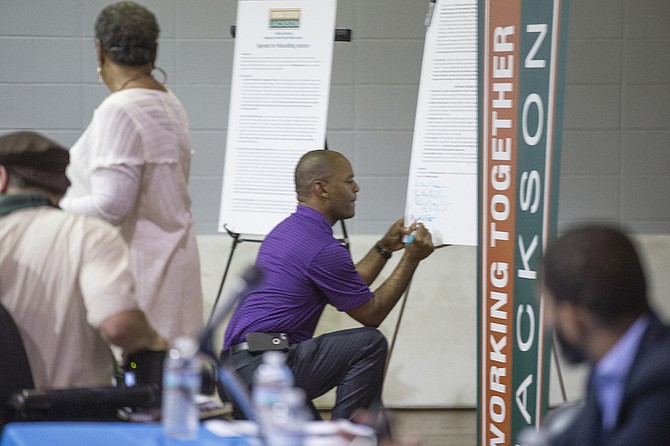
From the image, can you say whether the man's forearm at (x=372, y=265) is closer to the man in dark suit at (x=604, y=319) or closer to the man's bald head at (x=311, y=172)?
the man's bald head at (x=311, y=172)

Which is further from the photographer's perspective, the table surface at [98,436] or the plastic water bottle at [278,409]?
the table surface at [98,436]

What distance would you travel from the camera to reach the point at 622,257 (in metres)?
1.51

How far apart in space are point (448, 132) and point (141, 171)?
1130 mm

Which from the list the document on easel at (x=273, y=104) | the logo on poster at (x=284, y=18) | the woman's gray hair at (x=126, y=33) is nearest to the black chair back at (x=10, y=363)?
the woman's gray hair at (x=126, y=33)

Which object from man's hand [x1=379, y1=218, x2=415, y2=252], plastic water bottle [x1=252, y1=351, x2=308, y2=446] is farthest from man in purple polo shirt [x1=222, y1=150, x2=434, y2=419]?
plastic water bottle [x1=252, y1=351, x2=308, y2=446]

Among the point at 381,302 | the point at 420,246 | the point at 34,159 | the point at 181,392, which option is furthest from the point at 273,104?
the point at 181,392

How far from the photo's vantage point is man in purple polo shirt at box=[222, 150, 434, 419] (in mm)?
3131

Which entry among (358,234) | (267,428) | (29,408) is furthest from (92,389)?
(358,234)

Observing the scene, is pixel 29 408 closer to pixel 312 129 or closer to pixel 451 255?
pixel 312 129

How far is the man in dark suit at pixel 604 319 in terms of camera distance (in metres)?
1.48

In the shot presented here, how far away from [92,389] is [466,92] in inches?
→ 74.0

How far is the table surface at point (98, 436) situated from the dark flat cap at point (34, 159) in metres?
0.60

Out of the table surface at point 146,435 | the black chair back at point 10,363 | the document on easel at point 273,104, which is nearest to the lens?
the table surface at point 146,435

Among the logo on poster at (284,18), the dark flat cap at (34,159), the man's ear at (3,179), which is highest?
the logo on poster at (284,18)
